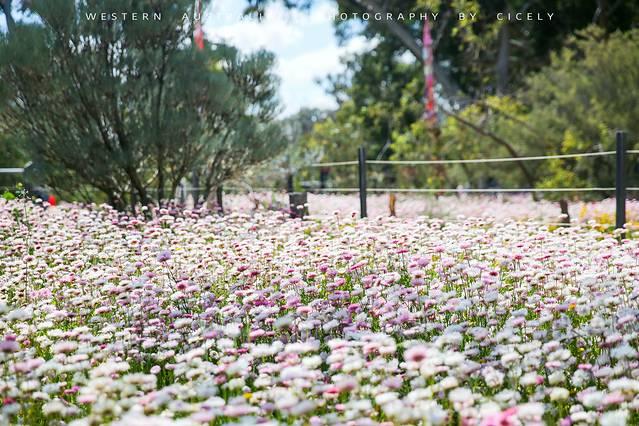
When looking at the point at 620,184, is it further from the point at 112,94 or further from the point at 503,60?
the point at 503,60

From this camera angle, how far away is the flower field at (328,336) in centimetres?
245

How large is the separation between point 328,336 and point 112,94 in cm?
619

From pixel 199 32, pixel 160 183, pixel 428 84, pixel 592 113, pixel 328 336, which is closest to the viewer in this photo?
pixel 328 336

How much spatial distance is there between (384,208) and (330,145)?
1093 cm

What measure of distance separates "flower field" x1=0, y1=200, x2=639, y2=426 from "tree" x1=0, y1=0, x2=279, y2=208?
263cm

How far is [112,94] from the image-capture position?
8883 millimetres

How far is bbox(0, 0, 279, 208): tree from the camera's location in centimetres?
861

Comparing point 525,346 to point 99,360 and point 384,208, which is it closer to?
point 99,360

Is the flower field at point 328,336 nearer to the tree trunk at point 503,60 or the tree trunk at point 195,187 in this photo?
the tree trunk at point 195,187

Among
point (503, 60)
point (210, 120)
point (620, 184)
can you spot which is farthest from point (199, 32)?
point (503, 60)

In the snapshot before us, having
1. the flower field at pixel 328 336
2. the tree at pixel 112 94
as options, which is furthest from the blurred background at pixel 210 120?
the flower field at pixel 328 336

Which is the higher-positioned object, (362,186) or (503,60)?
(503,60)

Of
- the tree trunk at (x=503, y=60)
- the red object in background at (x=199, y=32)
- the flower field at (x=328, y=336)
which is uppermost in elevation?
the tree trunk at (x=503, y=60)

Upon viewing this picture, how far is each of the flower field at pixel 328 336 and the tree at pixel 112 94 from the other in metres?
2.63
